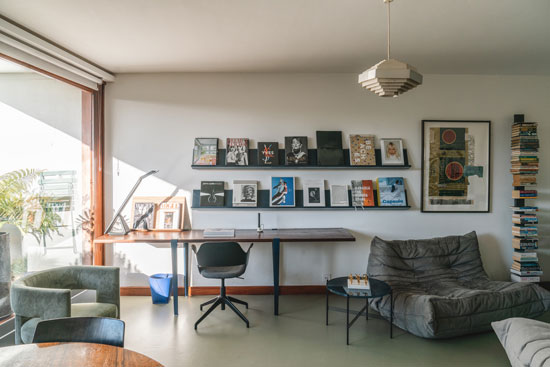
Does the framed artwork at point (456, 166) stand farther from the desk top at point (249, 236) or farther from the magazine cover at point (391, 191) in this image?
the desk top at point (249, 236)

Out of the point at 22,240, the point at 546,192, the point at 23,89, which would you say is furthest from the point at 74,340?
the point at 546,192

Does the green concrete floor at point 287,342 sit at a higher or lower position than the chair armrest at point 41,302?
lower

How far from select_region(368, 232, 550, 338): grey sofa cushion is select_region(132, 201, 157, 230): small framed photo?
9.07 ft

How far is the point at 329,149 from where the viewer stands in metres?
4.43

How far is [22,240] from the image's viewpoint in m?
3.32

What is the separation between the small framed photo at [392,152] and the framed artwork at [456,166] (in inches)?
12.7

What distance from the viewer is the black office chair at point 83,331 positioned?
1741mm

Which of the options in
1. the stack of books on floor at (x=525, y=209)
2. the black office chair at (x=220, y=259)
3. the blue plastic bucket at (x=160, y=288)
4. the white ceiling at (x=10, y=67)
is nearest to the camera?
the white ceiling at (x=10, y=67)

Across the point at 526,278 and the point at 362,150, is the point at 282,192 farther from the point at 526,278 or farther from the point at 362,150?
the point at 526,278

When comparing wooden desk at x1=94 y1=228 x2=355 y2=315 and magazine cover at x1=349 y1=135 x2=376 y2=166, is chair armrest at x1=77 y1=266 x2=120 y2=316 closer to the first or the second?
wooden desk at x1=94 y1=228 x2=355 y2=315

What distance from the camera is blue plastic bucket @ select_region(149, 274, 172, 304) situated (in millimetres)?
4121

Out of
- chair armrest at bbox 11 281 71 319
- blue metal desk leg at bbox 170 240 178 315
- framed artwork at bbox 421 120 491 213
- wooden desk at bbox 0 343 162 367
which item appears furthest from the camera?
framed artwork at bbox 421 120 491 213

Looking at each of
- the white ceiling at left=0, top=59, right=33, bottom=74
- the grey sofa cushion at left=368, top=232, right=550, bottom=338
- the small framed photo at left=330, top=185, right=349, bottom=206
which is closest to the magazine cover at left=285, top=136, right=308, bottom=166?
the small framed photo at left=330, top=185, right=349, bottom=206

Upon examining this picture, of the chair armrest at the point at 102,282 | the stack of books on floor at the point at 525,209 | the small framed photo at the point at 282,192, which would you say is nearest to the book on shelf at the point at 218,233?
the small framed photo at the point at 282,192
